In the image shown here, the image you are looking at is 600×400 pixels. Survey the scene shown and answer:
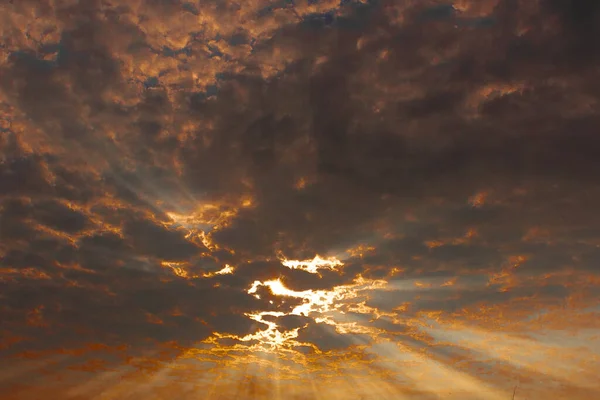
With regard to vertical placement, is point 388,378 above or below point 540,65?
below

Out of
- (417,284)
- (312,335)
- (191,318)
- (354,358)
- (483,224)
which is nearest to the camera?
(483,224)

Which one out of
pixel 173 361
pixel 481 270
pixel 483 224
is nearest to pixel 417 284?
pixel 481 270

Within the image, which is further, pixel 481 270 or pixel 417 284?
Answer: pixel 417 284

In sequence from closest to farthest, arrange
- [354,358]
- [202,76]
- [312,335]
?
[202,76] → [312,335] → [354,358]

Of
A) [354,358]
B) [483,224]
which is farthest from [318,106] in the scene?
[354,358]

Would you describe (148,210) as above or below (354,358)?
above

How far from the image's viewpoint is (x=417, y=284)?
23.4 m

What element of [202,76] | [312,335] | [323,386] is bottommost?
[323,386]

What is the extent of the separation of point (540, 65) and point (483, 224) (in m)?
9.03

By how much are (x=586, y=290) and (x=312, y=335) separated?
2069cm

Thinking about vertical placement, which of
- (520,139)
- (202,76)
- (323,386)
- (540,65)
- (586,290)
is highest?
(202,76)

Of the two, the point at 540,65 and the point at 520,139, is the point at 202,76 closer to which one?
the point at 540,65

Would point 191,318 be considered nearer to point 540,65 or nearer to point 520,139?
→ point 520,139

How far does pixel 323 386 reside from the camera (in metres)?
46.3
